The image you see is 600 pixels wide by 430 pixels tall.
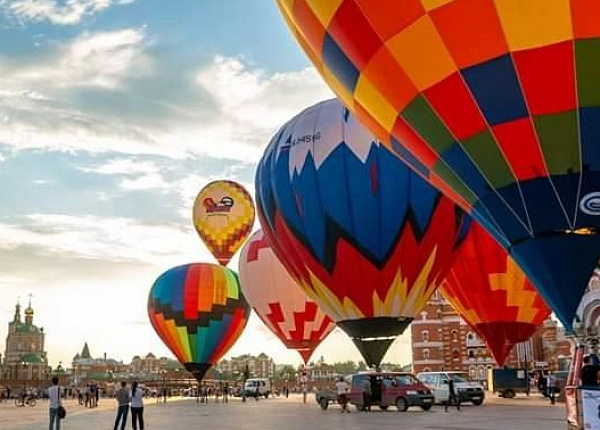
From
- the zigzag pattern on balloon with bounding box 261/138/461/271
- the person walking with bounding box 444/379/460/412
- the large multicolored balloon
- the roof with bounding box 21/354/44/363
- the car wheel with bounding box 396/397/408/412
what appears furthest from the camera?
the roof with bounding box 21/354/44/363

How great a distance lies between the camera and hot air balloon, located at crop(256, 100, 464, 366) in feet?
80.4

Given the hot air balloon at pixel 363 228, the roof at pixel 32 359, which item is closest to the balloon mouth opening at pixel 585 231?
the hot air balloon at pixel 363 228

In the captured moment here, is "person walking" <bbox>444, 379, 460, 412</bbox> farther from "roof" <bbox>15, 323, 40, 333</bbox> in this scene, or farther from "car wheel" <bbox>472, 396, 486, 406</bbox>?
"roof" <bbox>15, 323, 40, 333</bbox>

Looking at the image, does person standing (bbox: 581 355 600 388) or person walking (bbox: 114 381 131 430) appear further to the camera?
person walking (bbox: 114 381 131 430)

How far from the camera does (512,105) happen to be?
1326cm

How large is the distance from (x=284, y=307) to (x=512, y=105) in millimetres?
24720

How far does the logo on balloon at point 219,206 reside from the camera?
52.7 meters

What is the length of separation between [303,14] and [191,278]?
101 feet

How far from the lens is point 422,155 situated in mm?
15320

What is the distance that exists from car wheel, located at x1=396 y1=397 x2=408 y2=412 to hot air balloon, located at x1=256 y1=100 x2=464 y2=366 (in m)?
1.37

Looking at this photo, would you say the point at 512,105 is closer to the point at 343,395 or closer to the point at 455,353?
the point at 343,395

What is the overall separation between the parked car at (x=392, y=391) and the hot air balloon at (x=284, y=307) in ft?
32.5

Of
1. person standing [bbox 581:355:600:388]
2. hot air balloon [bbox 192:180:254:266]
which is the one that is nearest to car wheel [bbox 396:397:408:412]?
person standing [bbox 581:355:600:388]

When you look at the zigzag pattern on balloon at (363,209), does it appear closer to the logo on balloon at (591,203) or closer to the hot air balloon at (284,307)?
the hot air balloon at (284,307)
